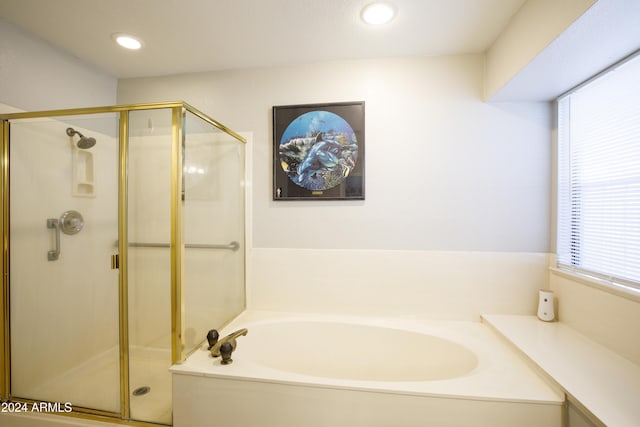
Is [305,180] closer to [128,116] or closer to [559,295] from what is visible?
[128,116]

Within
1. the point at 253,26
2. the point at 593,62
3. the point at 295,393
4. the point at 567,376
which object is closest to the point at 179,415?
the point at 295,393

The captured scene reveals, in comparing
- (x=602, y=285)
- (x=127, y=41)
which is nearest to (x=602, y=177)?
(x=602, y=285)

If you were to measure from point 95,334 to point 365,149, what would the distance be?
2082mm

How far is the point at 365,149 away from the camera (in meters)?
1.89

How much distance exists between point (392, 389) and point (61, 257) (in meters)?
2.01

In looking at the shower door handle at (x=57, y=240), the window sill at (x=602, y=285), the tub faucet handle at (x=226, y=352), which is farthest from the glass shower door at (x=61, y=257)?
the window sill at (x=602, y=285)

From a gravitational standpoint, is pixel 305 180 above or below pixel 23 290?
above

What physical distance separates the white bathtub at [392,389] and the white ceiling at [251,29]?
183cm

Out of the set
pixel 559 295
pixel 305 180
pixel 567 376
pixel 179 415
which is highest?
pixel 305 180

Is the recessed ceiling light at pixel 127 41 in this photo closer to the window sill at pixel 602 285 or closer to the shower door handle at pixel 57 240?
the shower door handle at pixel 57 240

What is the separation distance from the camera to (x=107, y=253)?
1506 mm

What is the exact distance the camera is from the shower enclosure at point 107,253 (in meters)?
1.40

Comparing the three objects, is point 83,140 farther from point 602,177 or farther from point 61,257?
point 602,177

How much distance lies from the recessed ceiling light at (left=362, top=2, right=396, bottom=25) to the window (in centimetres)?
114
